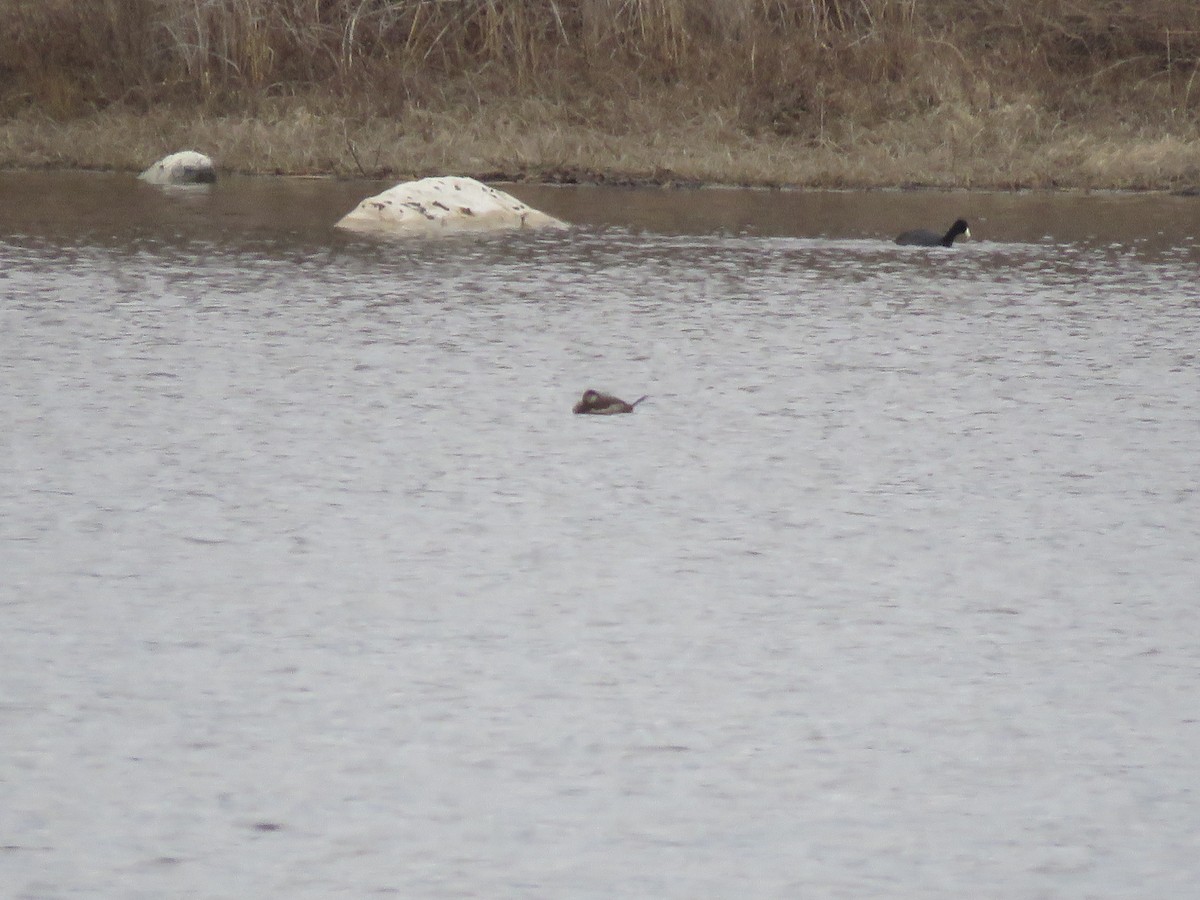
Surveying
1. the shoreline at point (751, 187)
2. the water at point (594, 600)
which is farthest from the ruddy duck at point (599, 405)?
the shoreline at point (751, 187)

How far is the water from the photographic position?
211 inches

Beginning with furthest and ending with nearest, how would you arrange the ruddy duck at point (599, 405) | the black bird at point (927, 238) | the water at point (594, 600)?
1. the black bird at point (927, 238)
2. the ruddy duck at point (599, 405)
3. the water at point (594, 600)

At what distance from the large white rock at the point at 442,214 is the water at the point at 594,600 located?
647cm

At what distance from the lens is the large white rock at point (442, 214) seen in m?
23.0

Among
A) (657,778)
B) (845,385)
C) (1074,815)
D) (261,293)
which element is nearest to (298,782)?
(657,778)

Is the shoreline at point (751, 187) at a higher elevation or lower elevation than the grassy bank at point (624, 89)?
lower

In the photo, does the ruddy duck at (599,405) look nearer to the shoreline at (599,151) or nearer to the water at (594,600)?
the water at (594,600)

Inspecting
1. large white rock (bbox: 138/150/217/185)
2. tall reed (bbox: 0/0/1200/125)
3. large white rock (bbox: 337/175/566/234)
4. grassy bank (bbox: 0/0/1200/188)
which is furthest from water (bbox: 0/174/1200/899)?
tall reed (bbox: 0/0/1200/125)

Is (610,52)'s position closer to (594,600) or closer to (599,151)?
(599,151)

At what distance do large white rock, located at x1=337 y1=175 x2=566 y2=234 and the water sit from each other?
647 cm

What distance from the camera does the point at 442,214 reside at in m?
23.3

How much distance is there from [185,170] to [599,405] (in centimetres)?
1851

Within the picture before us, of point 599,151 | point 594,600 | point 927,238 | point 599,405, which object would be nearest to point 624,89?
point 599,151

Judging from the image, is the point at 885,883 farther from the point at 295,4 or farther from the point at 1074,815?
the point at 295,4
